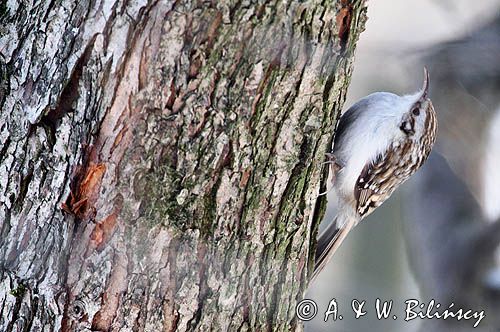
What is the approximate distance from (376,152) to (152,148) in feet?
4.19

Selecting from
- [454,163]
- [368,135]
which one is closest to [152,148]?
[368,135]

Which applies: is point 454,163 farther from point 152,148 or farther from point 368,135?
point 152,148

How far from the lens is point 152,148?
1.55 meters

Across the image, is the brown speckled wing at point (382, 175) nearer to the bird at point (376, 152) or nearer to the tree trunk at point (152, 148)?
the bird at point (376, 152)

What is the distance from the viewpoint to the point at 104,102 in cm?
154

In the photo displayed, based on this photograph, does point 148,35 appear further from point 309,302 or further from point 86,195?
point 309,302

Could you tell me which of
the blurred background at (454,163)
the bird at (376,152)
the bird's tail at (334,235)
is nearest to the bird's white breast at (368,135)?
the bird at (376,152)

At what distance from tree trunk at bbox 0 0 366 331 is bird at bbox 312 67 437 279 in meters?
0.88

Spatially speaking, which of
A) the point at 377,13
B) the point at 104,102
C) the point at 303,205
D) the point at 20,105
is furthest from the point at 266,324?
the point at 377,13

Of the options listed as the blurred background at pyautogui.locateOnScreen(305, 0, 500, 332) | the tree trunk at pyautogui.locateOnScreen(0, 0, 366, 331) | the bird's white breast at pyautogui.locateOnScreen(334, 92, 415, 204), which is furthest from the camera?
the blurred background at pyautogui.locateOnScreen(305, 0, 500, 332)

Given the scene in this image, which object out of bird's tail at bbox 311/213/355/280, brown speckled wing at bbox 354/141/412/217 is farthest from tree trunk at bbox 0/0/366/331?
brown speckled wing at bbox 354/141/412/217

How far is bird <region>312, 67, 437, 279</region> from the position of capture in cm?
255

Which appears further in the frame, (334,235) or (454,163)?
(454,163)

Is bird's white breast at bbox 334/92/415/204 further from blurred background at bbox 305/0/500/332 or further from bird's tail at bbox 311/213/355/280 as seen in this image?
blurred background at bbox 305/0/500/332
